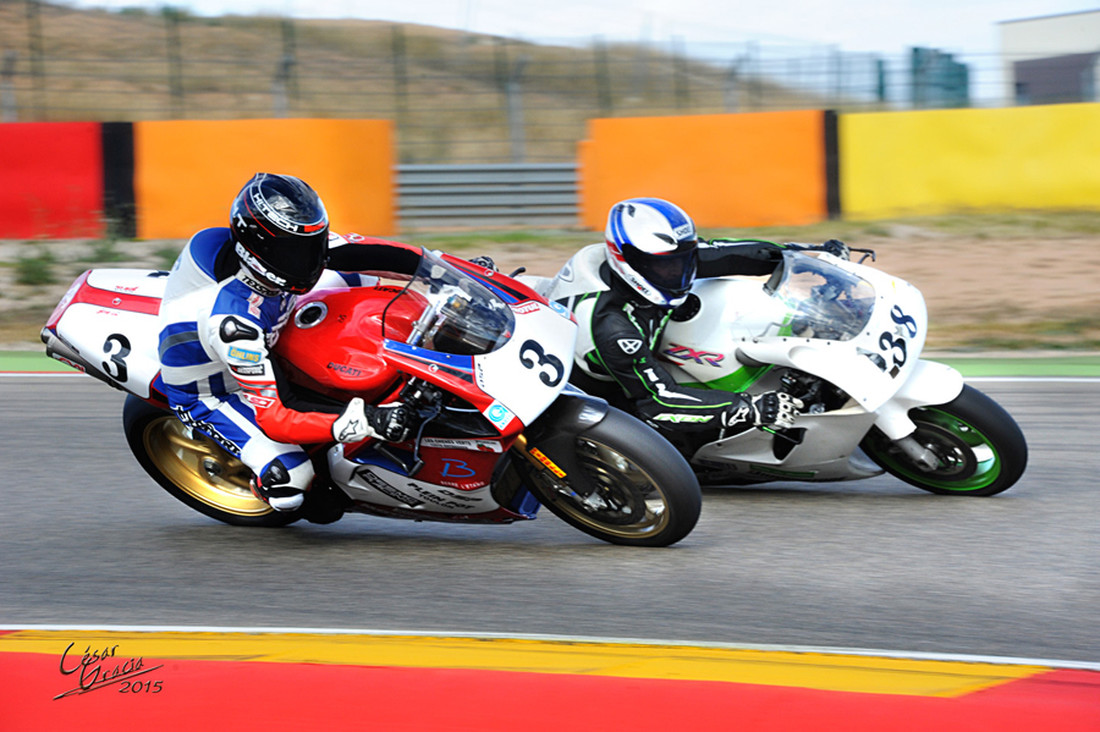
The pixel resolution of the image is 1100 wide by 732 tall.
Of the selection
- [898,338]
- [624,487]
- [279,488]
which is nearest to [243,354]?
[279,488]

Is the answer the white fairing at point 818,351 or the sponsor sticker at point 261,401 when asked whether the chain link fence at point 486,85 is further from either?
the sponsor sticker at point 261,401

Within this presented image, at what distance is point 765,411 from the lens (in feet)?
15.4

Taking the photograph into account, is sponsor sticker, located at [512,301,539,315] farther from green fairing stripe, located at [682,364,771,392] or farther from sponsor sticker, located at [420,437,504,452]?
green fairing stripe, located at [682,364,771,392]

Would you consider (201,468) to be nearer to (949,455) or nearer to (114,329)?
(114,329)

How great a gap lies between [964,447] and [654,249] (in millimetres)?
1551

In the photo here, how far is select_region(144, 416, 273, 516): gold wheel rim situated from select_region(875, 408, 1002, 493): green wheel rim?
9.00 ft

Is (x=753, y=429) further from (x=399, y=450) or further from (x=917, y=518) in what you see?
(x=399, y=450)

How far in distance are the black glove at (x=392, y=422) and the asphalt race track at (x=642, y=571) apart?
60 centimetres

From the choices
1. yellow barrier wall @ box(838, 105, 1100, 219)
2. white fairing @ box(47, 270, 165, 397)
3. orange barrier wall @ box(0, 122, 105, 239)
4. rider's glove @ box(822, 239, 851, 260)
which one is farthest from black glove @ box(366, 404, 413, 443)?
yellow barrier wall @ box(838, 105, 1100, 219)

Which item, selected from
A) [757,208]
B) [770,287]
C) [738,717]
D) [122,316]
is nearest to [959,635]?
[738,717]

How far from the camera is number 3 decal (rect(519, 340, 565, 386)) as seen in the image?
4055 millimetres

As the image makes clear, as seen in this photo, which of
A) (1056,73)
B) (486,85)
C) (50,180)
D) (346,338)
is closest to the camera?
(346,338)

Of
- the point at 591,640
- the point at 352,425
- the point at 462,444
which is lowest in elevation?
the point at 591,640

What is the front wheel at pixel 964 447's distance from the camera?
476 centimetres
